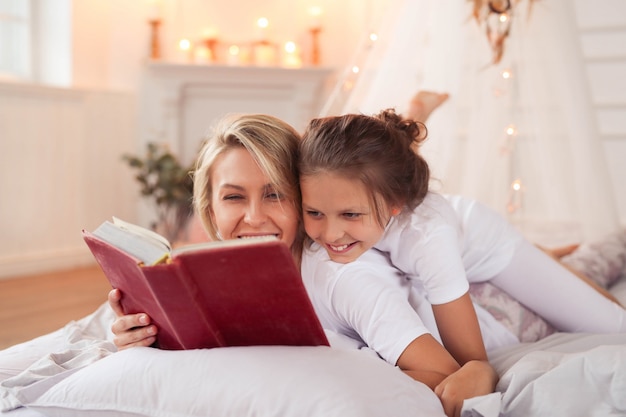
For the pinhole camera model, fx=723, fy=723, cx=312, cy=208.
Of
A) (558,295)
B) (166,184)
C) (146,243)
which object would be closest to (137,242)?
(146,243)

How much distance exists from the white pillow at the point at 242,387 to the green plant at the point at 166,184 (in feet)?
10.5

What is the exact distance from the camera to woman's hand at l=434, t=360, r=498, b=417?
1.14 meters

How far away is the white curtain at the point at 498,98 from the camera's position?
2764 millimetres

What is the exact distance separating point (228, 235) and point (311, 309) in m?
0.38

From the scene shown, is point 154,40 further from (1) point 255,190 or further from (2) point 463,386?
(2) point 463,386

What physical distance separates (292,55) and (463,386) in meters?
3.93

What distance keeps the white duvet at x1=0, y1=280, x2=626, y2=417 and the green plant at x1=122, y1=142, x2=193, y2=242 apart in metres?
3.18

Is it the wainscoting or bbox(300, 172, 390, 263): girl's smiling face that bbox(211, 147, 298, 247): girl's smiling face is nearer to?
bbox(300, 172, 390, 263): girl's smiling face

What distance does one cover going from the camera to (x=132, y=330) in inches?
49.6

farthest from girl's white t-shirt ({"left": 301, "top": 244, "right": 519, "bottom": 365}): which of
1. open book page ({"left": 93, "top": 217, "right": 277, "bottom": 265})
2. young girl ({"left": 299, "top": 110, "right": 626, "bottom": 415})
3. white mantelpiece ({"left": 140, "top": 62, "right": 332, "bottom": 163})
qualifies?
white mantelpiece ({"left": 140, "top": 62, "right": 332, "bottom": 163})

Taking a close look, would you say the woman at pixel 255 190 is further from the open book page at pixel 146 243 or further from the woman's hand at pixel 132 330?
the open book page at pixel 146 243

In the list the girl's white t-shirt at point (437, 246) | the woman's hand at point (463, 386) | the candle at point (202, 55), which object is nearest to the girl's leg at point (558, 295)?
the girl's white t-shirt at point (437, 246)

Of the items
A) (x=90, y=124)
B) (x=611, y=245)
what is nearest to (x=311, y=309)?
(x=611, y=245)

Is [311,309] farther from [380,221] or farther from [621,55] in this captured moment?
[621,55]
